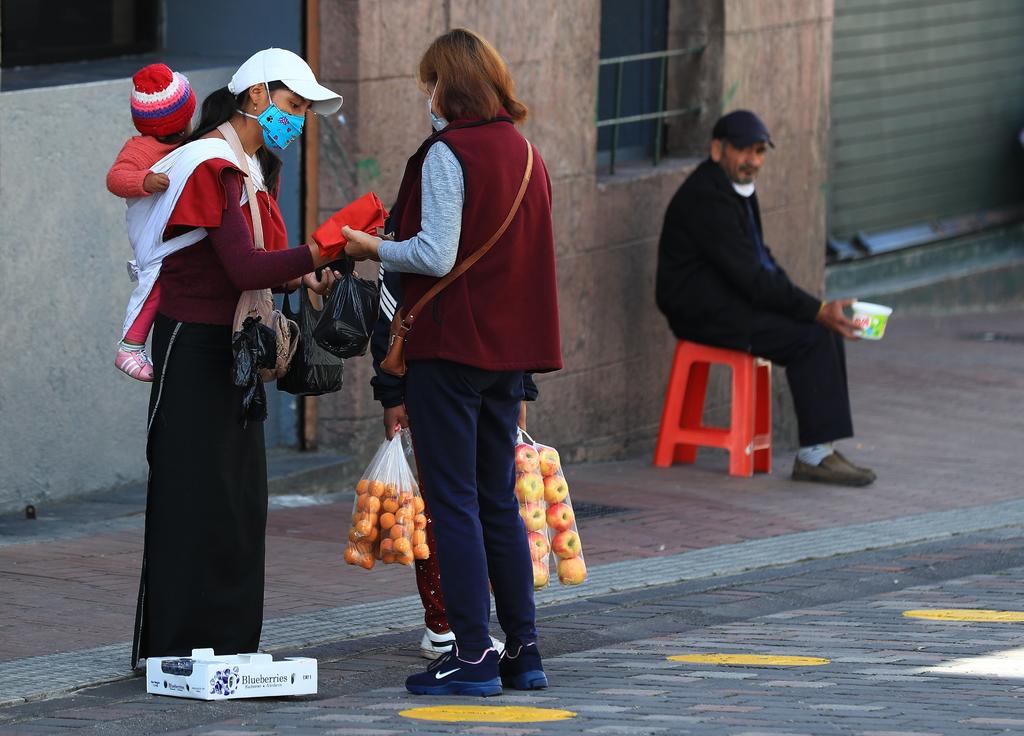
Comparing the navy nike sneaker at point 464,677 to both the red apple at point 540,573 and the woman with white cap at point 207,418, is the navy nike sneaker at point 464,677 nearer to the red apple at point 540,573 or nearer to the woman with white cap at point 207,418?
the red apple at point 540,573

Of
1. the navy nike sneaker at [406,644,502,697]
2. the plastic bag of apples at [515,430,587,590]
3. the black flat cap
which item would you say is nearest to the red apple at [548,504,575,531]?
the plastic bag of apples at [515,430,587,590]

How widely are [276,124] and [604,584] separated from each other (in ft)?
8.14

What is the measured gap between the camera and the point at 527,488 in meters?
6.01

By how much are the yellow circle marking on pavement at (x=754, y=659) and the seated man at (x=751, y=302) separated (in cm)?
384

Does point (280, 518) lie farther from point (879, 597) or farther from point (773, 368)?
point (773, 368)

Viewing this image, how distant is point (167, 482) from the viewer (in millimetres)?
5641

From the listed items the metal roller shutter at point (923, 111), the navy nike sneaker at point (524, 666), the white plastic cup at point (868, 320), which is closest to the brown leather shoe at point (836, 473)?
the white plastic cup at point (868, 320)

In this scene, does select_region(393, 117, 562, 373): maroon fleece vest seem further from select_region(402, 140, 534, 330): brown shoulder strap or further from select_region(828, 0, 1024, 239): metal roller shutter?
select_region(828, 0, 1024, 239): metal roller shutter

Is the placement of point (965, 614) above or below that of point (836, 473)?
above

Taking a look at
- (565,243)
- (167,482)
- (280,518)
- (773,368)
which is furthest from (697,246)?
(167,482)

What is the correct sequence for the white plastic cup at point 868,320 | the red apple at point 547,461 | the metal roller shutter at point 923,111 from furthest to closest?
the metal roller shutter at point 923,111, the white plastic cup at point 868,320, the red apple at point 547,461

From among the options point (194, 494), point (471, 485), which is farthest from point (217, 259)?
point (471, 485)

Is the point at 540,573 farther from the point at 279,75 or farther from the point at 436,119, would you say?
the point at 279,75

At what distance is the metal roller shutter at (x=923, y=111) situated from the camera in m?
15.8
